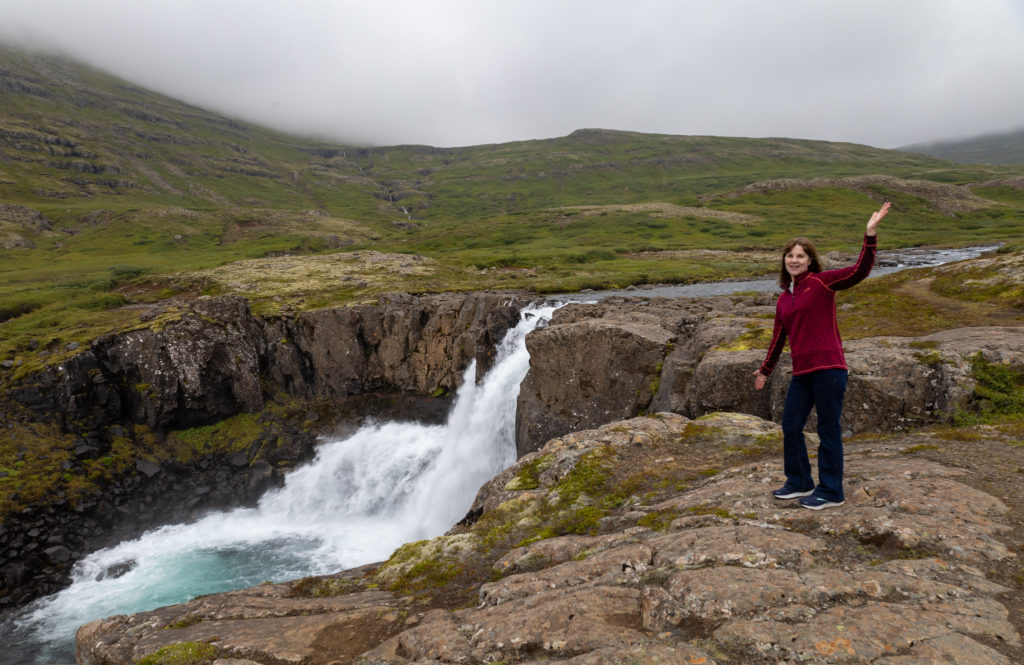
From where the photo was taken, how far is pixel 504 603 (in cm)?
785

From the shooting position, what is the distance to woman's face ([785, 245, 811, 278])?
28.1 ft

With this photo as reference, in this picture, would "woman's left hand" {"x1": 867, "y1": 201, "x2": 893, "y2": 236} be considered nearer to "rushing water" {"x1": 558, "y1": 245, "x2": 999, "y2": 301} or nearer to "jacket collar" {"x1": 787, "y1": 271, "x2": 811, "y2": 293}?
"jacket collar" {"x1": 787, "y1": 271, "x2": 811, "y2": 293}

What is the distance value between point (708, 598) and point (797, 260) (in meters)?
5.92

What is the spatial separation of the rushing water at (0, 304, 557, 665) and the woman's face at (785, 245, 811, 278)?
26.5 meters

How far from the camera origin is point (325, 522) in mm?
39031

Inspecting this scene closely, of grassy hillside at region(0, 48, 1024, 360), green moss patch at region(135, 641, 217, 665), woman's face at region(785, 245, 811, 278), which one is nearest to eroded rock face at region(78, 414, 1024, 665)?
green moss patch at region(135, 641, 217, 665)

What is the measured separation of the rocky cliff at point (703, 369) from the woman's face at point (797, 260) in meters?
9.30

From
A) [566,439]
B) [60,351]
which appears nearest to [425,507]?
[566,439]

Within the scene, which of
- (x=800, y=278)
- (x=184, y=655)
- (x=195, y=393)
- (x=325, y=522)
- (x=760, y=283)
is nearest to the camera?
(x=184, y=655)

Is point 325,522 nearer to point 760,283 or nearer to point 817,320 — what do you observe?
point 817,320

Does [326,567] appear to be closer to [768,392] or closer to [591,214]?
[768,392]

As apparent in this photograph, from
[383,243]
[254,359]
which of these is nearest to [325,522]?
[254,359]

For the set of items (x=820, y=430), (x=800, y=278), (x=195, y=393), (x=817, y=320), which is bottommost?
(x=195, y=393)

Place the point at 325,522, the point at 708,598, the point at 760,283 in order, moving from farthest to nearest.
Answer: the point at 760,283 < the point at 325,522 < the point at 708,598
